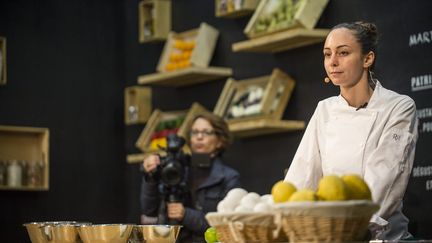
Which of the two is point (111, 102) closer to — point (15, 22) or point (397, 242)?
point (15, 22)

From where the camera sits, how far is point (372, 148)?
2938 mm

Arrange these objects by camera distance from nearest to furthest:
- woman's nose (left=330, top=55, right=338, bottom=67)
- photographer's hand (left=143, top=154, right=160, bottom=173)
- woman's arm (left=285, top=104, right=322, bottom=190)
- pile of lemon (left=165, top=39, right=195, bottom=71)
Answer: woman's nose (left=330, top=55, right=338, bottom=67) < woman's arm (left=285, top=104, right=322, bottom=190) < photographer's hand (left=143, top=154, right=160, bottom=173) < pile of lemon (left=165, top=39, right=195, bottom=71)

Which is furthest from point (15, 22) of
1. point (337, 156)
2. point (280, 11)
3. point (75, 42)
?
point (337, 156)

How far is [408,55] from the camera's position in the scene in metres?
4.78

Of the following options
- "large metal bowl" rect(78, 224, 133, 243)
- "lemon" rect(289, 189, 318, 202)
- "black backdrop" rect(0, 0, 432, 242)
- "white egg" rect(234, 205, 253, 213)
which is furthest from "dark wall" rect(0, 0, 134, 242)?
"lemon" rect(289, 189, 318, 202)

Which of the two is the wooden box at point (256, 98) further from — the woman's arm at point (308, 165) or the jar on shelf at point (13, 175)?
the woman's arm at point (308, 165)

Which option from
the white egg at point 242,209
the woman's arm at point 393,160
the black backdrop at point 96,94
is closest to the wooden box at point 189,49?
the black backdrop at point 96,94

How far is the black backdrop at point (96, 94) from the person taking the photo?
5.76 meters

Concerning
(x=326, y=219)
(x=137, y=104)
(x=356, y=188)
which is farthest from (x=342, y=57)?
(x=137, y=104)

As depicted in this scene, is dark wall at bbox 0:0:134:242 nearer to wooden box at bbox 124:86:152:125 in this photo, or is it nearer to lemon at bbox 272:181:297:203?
wooden box at bbox 124:86:152:125

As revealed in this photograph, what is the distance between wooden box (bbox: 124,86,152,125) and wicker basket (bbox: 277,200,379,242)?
15.4 feet

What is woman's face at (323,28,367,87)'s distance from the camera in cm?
287

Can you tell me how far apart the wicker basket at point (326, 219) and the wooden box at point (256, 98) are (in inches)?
127

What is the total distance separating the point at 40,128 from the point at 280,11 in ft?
7.39
